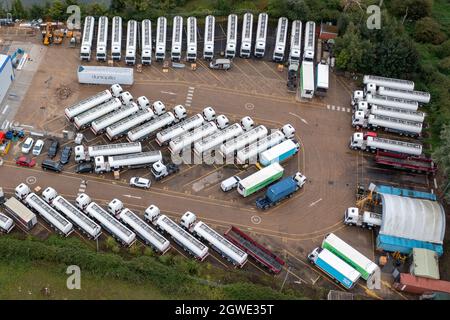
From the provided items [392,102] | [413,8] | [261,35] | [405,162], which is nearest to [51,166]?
[261,35]

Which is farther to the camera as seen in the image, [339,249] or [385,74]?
[385,74]

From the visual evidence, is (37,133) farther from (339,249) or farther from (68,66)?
(339,249)

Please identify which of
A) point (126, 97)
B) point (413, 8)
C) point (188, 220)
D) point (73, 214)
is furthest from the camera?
point (413, 8)

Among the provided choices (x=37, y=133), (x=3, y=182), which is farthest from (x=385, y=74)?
(x=3, y=182)

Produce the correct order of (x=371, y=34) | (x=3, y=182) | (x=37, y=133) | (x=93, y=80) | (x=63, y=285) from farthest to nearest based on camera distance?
1. (x=371, y=34)
2. (x=93, y=80)
3. (x=37, y=133)
4. (x=3, y=182)
5. (x=63, y=285)

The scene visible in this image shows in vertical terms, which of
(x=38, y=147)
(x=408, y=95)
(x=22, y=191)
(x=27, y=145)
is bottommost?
(x=22, y=191)

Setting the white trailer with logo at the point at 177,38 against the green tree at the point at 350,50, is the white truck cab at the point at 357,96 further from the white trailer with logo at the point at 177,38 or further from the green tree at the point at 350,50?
the white trailer with logo at the point at 177,38

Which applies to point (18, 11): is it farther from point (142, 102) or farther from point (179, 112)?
point (179, 112)
